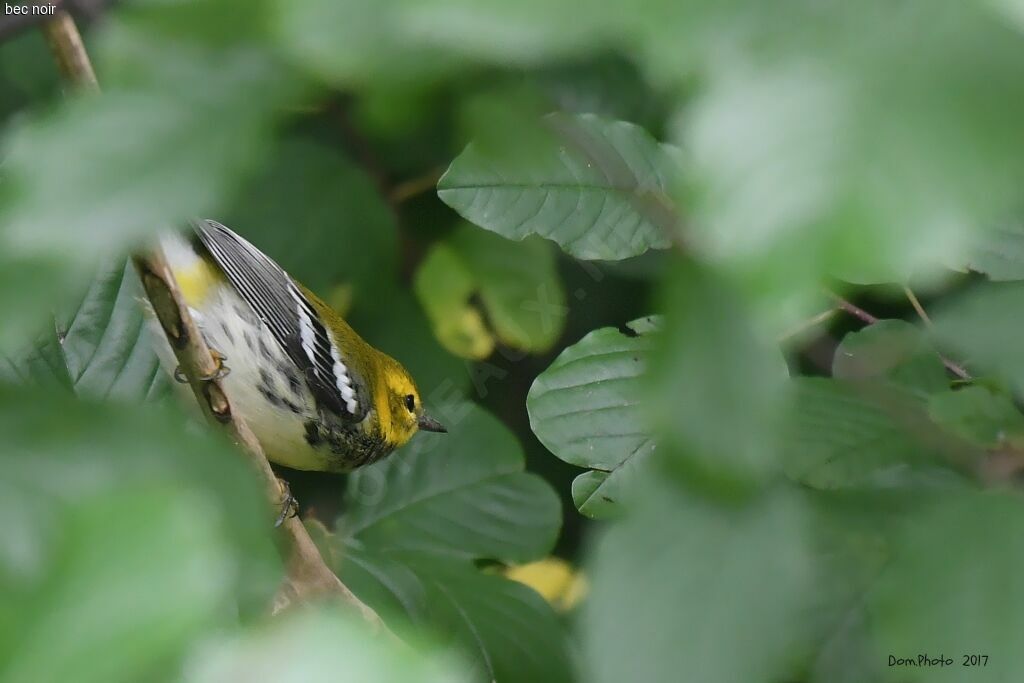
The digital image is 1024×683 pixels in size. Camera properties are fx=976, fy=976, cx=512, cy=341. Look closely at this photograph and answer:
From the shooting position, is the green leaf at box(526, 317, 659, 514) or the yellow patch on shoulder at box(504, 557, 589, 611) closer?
the green leaf at box(526, 317, 659, 514)

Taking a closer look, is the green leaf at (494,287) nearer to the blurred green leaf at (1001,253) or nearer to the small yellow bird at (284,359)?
the small yellow bird at (284,359)

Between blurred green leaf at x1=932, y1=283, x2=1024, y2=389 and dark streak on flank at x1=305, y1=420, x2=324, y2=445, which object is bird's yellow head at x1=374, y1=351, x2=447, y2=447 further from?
blurred green leaf at x1=932, y1=283, x2=1024, y2=389

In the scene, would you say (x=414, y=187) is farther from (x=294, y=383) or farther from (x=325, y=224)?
(x=294, y=383)

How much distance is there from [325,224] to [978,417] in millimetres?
990

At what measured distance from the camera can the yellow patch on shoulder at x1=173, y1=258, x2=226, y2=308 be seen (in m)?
1.72

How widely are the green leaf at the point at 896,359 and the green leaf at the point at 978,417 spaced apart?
88 mm

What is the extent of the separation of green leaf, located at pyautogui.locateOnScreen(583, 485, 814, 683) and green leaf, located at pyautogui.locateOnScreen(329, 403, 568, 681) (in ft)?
2.22

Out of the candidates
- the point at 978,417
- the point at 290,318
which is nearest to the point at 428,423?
the point at 290,318

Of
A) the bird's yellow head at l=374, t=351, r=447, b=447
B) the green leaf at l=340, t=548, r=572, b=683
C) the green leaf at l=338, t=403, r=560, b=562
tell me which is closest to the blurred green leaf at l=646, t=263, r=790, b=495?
the green leaf at l=340, t=548, r=572, b=683

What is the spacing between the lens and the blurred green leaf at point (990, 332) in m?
0.37

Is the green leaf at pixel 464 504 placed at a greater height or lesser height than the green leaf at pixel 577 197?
lesser

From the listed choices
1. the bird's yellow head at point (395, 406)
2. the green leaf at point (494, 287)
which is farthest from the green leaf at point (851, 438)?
the bird's yellow head at point (395, 406)

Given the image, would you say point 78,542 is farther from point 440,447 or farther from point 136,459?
point 440,447

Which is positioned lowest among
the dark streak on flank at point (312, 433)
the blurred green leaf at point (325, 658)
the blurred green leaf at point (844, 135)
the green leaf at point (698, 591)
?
the dark streak on flank at point (312, 433)
